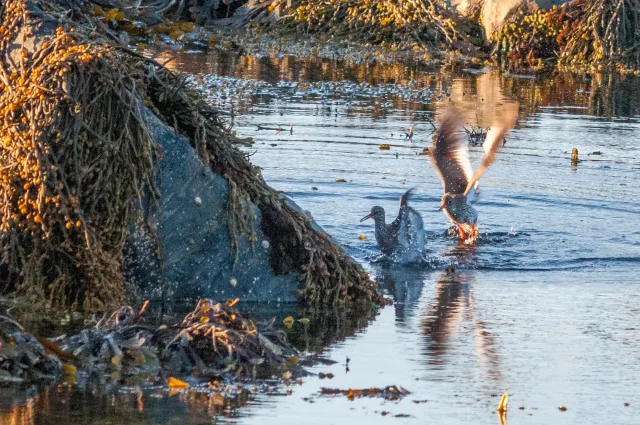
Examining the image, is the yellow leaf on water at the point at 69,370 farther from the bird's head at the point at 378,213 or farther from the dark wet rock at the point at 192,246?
the bird's head at the point at 378,213

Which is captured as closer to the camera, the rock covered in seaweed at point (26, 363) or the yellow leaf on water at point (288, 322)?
the rock covered in seaweed at point (26, 363)

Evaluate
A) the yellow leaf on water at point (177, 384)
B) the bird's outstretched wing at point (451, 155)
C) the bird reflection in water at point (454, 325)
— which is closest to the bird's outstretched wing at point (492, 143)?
the bird's outstretched wing at point (451, 155)

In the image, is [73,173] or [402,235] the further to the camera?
[402,235]

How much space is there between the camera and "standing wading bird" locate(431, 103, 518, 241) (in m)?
10.2

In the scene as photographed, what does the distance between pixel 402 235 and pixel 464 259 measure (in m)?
0.59

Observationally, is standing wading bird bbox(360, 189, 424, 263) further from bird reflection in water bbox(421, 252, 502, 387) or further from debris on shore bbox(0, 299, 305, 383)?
debris on shore bbox(0, 299, 305, 383)

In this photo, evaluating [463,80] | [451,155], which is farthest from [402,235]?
[463,80]

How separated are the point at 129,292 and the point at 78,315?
0.44 metres

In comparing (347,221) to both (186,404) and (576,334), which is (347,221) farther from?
(186,404)

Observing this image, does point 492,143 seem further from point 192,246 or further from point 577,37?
point 577,37

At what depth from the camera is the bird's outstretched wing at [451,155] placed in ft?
35.6

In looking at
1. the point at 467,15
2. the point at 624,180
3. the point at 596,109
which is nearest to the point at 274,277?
the point at 624,180

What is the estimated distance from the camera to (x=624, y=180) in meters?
11.9

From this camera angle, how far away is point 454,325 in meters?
6.73
